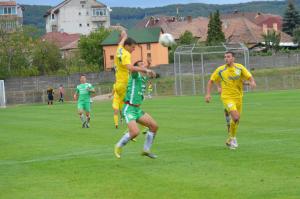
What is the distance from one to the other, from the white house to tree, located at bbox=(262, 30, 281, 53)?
220 ft

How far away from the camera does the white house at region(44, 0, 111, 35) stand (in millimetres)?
178375

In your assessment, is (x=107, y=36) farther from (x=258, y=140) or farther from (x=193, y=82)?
(x=258, y=140)

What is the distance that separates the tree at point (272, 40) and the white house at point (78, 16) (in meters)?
67.2

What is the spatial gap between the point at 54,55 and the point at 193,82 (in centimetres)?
5093

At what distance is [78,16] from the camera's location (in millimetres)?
180375

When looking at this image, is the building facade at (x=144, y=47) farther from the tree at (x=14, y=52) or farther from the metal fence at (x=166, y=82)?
the metal fence at (x=166, y=82)

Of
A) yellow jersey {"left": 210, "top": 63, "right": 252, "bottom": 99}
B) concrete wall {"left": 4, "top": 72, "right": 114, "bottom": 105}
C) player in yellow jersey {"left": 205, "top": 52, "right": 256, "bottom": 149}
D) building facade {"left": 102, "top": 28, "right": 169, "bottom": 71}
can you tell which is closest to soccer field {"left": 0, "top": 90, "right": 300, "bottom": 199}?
player in yellow jersey {"left": 205, "top": 52, "right": 256, "bottom": 149}

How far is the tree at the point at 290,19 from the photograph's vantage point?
125994 millimetres

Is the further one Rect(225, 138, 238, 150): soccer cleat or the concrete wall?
the concrete wall

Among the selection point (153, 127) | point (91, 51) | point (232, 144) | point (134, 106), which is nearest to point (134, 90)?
point (134, 106)

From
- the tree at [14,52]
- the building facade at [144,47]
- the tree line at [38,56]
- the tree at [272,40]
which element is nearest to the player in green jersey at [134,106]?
the tree line at [38,56]

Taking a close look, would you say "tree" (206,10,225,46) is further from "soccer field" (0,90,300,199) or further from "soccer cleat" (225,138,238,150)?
"soccer cleat" (225,138,238,150)

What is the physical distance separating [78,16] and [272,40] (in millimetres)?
75472

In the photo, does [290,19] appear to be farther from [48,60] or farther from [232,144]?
[232,144]
